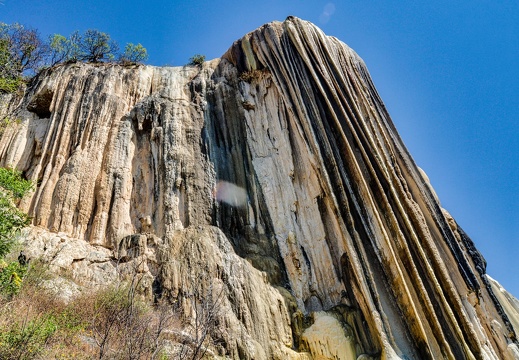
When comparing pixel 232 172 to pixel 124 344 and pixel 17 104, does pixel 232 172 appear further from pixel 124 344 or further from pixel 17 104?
pixel 17 104

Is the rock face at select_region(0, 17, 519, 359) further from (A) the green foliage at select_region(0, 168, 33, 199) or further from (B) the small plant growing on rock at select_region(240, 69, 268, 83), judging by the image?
(A) the green foliage at select_region(0, 168, 33, 199)

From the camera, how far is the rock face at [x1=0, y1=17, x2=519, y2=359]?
1156 centimetres

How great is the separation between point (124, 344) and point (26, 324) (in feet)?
7.71

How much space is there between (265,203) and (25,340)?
9101mm

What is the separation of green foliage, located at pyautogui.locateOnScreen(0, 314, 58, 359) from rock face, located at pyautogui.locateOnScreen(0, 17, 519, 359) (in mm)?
3397

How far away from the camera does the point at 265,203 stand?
15477 millimetres

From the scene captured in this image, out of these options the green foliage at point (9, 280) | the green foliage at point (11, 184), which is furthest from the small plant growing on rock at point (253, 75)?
the green foliage at point (9, 280)

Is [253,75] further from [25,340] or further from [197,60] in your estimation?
[25,340]

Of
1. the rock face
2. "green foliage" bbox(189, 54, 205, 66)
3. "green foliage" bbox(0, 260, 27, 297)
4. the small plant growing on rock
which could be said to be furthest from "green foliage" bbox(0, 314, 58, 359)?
"green foliage" bbox(189, 54, 205, 66)

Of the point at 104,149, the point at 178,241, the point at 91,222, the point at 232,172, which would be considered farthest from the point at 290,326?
the point at 104,149

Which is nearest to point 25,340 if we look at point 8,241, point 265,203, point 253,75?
point 8,241

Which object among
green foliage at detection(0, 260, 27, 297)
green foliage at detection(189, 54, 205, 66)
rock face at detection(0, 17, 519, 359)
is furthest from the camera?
green foliage at detection(189, 54, 205, 66)

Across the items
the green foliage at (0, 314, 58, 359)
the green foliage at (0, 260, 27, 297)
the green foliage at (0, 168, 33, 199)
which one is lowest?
the green foliage at (0, 314, 58, 359)

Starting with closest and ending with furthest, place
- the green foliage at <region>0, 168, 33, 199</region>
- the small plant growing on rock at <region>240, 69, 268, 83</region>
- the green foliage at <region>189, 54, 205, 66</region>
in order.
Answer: the green foliage at <region>0, 168, 33, 199</region>, the small plant growing on rock at <region>240, 69, 268, 83</region>, the green foliage at <region>189, 54, 205, 66</region>
